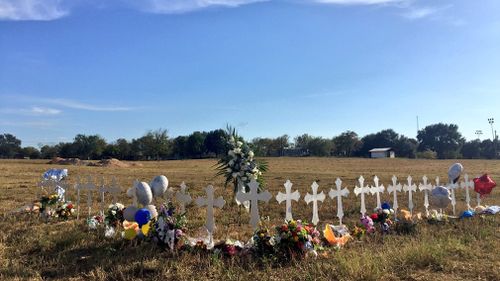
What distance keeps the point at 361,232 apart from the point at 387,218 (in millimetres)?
1235

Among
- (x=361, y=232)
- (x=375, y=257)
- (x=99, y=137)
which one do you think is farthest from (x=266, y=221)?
(x=99, y=137)

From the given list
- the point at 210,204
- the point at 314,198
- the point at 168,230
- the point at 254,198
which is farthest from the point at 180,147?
the point at 168,230

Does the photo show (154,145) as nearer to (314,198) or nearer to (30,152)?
(30,152)

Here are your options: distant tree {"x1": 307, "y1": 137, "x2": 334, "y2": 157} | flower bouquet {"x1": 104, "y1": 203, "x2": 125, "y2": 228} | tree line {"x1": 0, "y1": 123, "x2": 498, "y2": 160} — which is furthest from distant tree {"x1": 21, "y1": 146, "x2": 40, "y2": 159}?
flower bouquet {"x1": 104, "y1": 203, "x2": 125, "y2": 228}

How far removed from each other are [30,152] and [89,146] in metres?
21.7

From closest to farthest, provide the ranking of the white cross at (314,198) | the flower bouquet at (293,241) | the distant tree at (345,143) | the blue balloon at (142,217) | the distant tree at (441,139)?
the flower bouquet at (293,241)
the blue balloon at (142,217)
the white cross at (314,198)
the distant tree at (345,143)
the distant tree at (441,139)

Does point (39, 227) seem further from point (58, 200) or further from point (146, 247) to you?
point (146, 247)

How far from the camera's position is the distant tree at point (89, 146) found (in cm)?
9256

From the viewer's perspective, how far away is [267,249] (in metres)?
7.02

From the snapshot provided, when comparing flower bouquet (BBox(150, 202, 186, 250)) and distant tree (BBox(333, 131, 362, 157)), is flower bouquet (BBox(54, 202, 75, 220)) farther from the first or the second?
distant tree (BBox(333, 131, 362, 157))

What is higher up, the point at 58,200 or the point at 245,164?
the point at 245,164

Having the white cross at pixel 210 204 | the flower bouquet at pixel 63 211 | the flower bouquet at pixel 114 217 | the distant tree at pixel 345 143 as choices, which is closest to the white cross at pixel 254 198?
the white cross at pixel 210 204

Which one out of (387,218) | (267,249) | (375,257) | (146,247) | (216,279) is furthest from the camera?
(387,218)

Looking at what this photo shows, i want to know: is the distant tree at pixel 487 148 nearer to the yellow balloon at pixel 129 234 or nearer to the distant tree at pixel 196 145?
the distant tree at pixel 196 145
